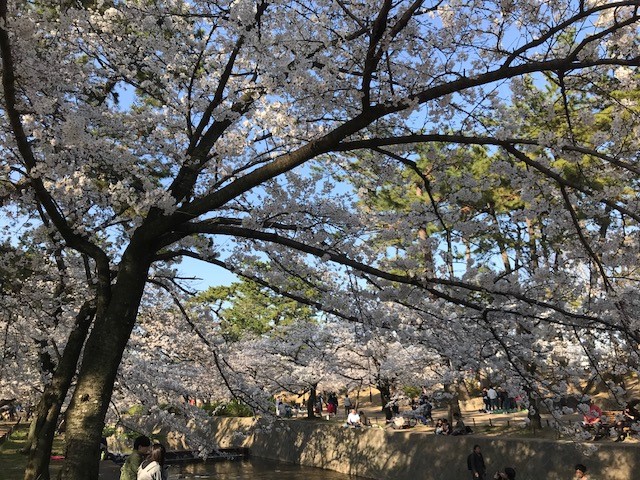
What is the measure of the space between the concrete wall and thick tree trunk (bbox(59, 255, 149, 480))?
15.2 ft

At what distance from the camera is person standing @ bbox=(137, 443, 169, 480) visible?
4.76 m

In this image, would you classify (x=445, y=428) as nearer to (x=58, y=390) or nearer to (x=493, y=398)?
(x=493, y=398)

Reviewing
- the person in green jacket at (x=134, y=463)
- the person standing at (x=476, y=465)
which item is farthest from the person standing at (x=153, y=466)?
the person standing at (x=476, y=465)

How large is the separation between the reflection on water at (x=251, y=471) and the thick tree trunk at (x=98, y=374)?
12.0 metres

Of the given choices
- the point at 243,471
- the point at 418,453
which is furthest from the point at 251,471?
the point at 418,453

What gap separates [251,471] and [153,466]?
14.9 m

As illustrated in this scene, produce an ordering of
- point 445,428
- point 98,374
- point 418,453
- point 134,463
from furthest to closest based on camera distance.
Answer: point 445,428 → point 418,453 → point 134,463 → point 98,374

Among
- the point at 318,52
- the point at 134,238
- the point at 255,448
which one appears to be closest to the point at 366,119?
the point at 318,52

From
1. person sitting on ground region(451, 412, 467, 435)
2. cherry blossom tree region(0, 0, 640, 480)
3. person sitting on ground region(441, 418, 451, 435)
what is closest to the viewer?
cherry blossom tree region(0, 0, 640, 480)

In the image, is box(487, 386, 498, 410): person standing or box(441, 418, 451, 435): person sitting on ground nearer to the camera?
box(441, 418, 451, 435): person sitting on ground

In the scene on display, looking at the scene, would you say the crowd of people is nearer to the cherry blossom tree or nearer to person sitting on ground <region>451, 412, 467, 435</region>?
person sitting on ground <region>451, 412, 467, 435</region>

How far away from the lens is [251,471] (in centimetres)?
1850

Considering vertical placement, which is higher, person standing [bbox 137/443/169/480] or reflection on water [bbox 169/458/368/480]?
person standing [bbox 137/443/169/480]

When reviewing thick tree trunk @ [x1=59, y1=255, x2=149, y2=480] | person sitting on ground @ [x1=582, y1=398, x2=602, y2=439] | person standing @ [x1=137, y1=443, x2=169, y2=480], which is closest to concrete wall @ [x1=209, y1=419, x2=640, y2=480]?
person sitting on ground @ [x1=582, y1=398, x2=602, y2=439]
